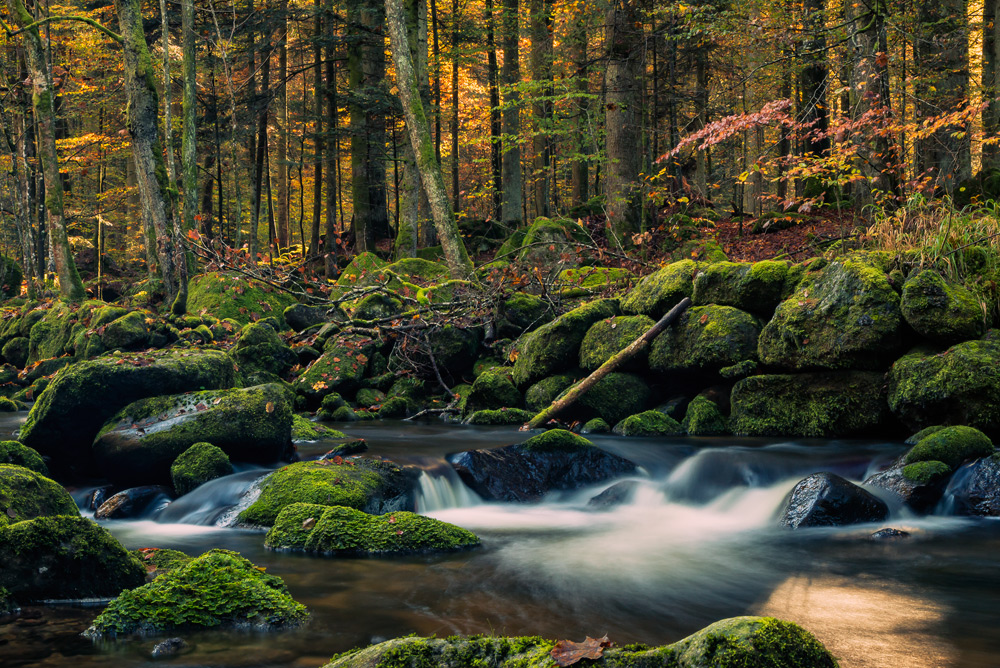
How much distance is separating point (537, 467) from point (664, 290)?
4014mm

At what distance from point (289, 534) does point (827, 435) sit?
6.13 metres

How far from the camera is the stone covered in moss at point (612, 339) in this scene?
33.8ft

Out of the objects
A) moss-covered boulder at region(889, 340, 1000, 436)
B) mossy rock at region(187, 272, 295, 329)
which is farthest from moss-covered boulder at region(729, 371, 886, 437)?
mossy rock at region(187, 272, 295, 329)

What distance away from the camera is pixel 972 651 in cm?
366

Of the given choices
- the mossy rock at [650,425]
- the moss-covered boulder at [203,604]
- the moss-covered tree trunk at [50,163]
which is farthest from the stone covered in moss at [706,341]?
the moss-covered tree trunk at [50,163]

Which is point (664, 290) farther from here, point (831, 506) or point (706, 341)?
point (831, 506)

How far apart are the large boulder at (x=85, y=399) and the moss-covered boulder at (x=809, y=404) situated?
21.9 ft

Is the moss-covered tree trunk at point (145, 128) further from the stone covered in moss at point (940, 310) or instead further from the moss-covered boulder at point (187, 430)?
the stone covered in moss at point (940, 310)

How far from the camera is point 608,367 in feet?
32.3

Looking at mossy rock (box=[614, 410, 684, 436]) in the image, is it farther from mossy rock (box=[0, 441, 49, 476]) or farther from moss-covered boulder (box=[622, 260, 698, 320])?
mossy rock (box=[0, 441, 49, 476])

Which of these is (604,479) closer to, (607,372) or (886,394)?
(607,372)

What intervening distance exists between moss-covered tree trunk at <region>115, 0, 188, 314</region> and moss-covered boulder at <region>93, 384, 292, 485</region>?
26.0 ft

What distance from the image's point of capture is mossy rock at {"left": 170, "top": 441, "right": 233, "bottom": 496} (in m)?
7.25

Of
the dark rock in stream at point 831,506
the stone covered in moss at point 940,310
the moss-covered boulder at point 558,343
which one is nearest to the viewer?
the dark rock in stream at point 831,506
